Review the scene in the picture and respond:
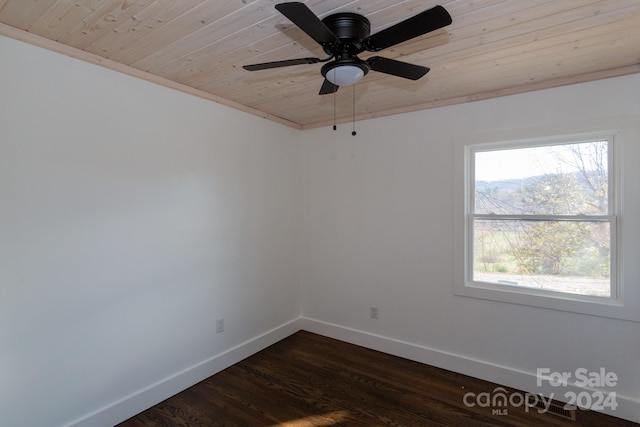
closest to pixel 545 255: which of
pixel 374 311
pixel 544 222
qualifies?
pixel 544 222

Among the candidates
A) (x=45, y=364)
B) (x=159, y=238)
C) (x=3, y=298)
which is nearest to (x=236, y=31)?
(x=159, y=238)

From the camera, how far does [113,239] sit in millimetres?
2174

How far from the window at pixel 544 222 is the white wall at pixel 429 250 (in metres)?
0.13

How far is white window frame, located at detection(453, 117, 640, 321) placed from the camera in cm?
229

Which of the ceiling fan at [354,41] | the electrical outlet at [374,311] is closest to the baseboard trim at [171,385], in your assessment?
the electrical outlet at [374,311]

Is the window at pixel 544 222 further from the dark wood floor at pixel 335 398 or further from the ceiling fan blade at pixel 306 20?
the ceiling fan blade at pixel 306 20

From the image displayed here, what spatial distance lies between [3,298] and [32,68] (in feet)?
4.34

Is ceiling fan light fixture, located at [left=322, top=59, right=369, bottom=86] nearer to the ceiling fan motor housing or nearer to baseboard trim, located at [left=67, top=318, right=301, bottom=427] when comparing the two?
the ceiling fan motor housing

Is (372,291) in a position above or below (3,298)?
below

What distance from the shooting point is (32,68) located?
1.83 meters

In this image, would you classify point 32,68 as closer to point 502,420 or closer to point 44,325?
point 44,325

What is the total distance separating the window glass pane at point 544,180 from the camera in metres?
2.42

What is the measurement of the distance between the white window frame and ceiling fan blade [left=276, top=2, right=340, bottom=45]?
1906 mm

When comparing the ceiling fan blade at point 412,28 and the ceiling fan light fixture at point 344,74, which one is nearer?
the ceiling fan blade at point 412,28
